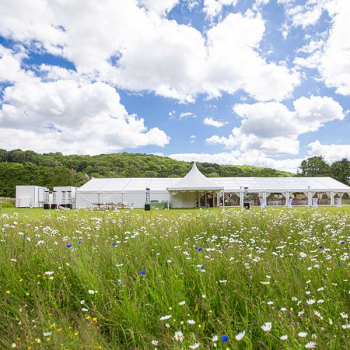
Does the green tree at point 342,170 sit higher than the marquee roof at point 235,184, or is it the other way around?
the green tree at point 342,170

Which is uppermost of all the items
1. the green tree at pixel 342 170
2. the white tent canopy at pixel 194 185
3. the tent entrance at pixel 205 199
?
the green tree at pixel 342 170

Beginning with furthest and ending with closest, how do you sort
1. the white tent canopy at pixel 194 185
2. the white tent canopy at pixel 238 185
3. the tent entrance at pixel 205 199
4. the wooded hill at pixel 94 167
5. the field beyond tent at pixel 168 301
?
the wooded hill at pixel 94 167
the tent entrance at pixel 205 199
the white tent canopy at pixel 238 185
the white tent canopy at pixel 194 185
the field beyond tent at pixel 168 301

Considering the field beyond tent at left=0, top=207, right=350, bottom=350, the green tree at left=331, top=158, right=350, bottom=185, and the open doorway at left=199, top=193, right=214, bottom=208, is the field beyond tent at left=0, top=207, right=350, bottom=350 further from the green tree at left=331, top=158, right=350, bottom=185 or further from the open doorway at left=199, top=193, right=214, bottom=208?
the green tree at left=331, top=158, right=350, bottom=185

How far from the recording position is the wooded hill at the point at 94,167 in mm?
45531

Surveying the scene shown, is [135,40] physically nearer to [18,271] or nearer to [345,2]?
[345,2]

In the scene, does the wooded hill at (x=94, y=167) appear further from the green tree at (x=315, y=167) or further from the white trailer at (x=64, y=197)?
the white trailer at (x=64, y=197)

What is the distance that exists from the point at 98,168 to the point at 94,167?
160 centimetres

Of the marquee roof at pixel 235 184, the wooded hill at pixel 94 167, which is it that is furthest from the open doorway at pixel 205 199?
the wooded hill at pixel 94 167

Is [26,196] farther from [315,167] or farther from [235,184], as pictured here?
[315,167]

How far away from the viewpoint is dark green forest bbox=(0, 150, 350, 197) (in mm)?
44812

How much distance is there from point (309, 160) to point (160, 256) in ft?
189

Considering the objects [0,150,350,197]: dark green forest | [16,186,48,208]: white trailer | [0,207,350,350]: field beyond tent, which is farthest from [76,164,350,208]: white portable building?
[0,207,350,350]: field beyond tent

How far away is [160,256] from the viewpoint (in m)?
3.97

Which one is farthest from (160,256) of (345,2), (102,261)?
(345,2)
